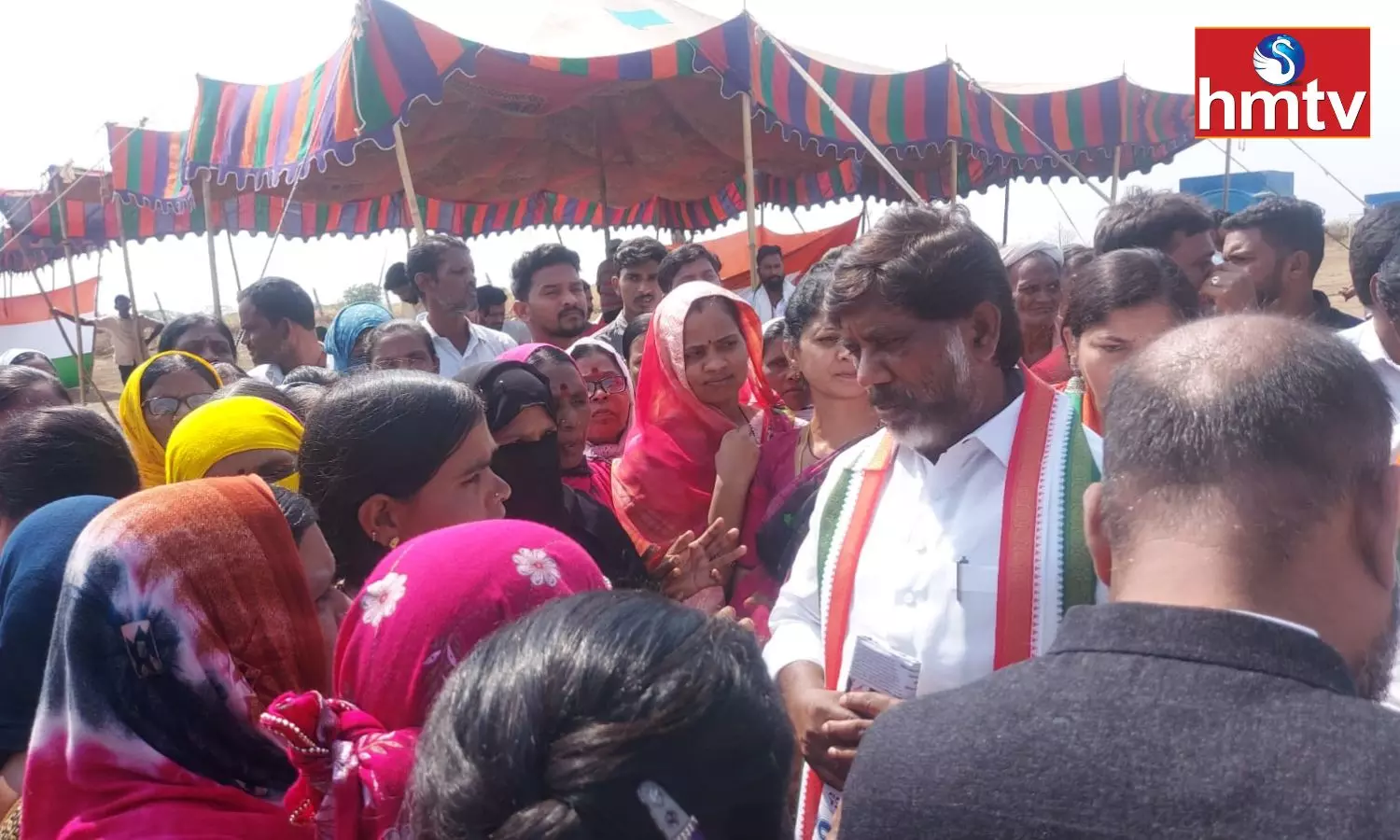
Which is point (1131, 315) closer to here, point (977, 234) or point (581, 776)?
point (977, 234)

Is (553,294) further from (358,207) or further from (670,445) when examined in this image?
(358,207)

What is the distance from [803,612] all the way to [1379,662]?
107cm

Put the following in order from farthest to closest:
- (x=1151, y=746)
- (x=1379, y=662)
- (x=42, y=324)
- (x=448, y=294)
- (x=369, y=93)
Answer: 1. (x=42, y=324)
2. (x=369, y=93)
3. (x=448, y=294)
4. (x=1379, y=662)
5. (x=1151, y=746)

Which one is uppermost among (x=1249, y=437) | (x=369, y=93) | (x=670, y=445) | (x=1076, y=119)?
(x=369, y=93)

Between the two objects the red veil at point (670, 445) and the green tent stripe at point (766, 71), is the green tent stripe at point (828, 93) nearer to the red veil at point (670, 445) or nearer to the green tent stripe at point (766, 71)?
the green tent stripe at point (766, 71)


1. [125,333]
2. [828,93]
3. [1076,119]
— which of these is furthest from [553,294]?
[125,333]

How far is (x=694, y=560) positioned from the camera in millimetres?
2484

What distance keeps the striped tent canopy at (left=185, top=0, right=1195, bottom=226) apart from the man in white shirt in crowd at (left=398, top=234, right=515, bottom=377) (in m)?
1.73

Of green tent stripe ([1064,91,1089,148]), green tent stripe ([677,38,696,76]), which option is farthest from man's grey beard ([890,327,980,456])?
green tent stripe ([1064,91,1089,148])

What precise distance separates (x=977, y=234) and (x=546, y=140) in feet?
27.0

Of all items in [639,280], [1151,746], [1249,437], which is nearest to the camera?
[1151,746]

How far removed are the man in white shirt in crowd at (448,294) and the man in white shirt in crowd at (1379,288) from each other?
142 inches

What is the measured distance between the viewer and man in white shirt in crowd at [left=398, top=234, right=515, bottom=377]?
4.80 meters

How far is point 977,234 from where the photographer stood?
1.78 metres
